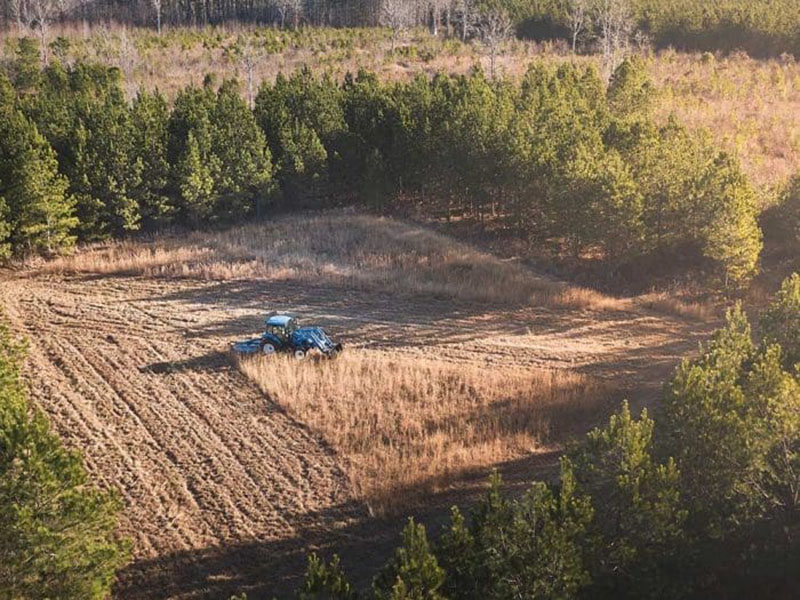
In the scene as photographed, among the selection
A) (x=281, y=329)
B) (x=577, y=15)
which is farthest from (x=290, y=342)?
(x=577, y=15)

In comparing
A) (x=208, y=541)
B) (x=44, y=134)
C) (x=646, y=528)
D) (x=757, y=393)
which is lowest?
(x=208, y=541)

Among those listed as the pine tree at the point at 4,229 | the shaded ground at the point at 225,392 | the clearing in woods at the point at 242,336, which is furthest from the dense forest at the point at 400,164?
the shaded ground at the point at 225,392

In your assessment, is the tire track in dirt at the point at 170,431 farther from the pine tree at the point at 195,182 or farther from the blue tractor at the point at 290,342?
the pine tree at the point at 195,182

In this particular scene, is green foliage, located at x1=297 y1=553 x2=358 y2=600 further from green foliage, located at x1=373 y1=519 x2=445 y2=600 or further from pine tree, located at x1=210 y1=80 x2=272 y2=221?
pine tree, located at x1=210 y1=80 x2=272 y2=221

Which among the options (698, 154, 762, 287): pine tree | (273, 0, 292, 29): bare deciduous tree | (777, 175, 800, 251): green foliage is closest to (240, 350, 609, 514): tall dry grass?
(698, 154, 762, 287): pine tree

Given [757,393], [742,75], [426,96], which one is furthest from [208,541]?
[742,75]

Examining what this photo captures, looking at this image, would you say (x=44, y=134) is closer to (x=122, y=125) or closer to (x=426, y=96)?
(x=122, y=125)
